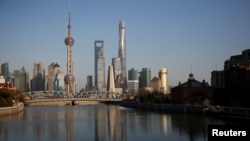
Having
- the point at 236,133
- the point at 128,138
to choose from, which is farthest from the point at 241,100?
the point at 236,133

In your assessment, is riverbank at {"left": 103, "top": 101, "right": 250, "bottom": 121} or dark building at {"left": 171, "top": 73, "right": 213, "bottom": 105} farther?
dark building at {"left": 171, "top": 73, "right": 213, "bottom": 105}

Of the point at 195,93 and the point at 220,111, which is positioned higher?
the point at 195,93

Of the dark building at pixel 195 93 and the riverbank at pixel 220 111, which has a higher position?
the dark building at pixel 195 93

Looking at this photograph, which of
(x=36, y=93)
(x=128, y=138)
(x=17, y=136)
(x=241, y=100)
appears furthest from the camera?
(x=36, y=93)

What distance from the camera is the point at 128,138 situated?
35.0m

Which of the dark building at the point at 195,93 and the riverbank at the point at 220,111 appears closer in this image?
the riverbank at the point at 220,111

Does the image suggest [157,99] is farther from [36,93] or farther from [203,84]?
[36,93]

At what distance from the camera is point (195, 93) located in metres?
79.8

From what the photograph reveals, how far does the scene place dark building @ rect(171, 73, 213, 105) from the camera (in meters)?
78.2

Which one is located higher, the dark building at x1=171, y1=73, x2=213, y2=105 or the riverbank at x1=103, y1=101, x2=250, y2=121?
the dark building at x1=171, y1=73, x2=213, y2=105

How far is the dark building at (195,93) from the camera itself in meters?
78.2

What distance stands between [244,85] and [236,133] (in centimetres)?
4970

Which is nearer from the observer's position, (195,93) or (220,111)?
(220,111)

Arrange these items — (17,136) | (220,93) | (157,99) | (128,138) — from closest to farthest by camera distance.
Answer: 1. (128,138)
2. (17,136)
3. (220,93)
4. (157,99)
